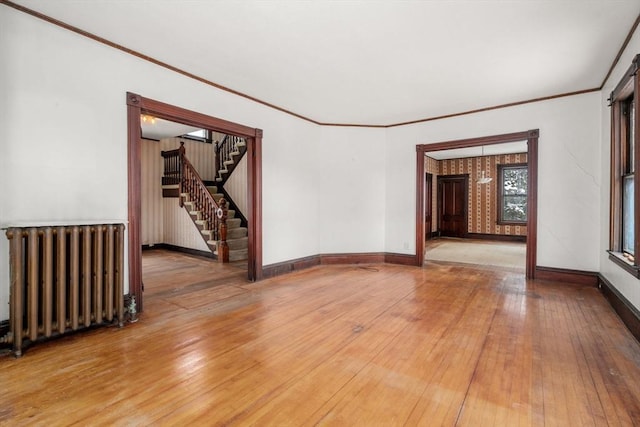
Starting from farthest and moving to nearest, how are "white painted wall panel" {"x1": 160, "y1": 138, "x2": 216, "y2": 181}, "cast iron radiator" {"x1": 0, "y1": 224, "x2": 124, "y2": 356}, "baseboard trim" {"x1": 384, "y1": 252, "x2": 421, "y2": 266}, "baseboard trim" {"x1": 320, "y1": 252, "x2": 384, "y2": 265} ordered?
"white painted wall panel" {"x1": 160, "y1": 138, "x2": 216, "y2": 181} → "baseboard trim" {"x1": 320, "y1": 252, "x2": 384, "y2": 265} → "baseboard trim" {"x1": 384, "y1": 252, "x2": 421, "y2": 266} → "cast iron radiator" {"x1": 0, "y1": 224, "x2": 124, "y2": 356}

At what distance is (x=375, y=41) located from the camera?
9.82 feet

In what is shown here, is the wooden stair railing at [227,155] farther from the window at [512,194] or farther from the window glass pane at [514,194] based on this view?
the window glass pane at [514,194]

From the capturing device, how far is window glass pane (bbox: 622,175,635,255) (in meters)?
3.25

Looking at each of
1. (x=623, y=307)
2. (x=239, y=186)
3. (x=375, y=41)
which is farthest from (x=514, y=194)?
(x=375, y=41)

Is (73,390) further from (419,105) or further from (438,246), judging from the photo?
(438,246)

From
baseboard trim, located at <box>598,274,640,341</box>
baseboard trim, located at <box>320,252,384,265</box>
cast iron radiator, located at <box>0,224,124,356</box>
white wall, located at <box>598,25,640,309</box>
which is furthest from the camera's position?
baseboard trim, located at <box>320,252,384,265</box>

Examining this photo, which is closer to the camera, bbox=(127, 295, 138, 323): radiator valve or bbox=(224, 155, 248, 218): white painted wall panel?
bbox=(127, 295, 138, 323): radiator valve

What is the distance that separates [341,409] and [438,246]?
7771 mm

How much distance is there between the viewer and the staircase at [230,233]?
647cm

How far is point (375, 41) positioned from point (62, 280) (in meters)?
3.45

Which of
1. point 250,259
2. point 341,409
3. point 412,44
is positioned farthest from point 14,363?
point 412,44

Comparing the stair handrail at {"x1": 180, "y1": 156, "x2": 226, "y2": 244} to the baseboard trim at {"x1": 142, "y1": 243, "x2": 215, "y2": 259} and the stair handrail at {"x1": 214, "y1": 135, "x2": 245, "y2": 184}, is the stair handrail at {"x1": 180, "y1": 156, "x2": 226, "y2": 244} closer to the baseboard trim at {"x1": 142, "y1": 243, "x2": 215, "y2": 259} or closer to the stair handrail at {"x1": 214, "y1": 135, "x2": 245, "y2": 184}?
the baseboard trim at {"x1": 142, "y1": 243, "x2": 215, "y2": 259}

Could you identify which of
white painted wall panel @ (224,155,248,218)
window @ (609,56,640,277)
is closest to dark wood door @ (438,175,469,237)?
window @ (609,56,640,277)

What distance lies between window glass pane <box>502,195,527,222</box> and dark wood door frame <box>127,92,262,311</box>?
29.1 feet
